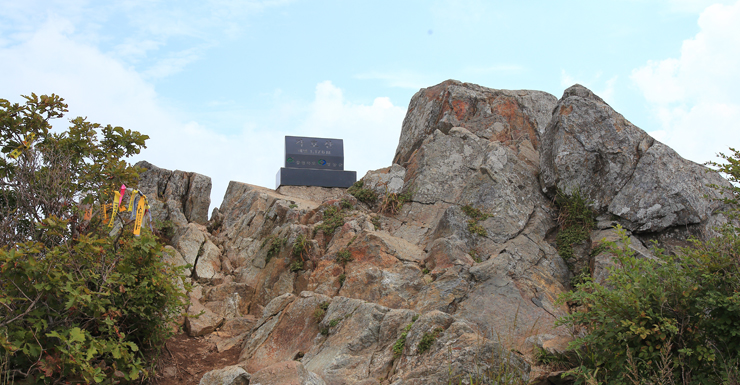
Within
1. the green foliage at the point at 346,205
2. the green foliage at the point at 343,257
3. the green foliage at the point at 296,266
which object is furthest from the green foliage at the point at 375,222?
the green foliage at the point at 296,266

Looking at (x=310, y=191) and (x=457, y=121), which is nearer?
(x=457, y=121)

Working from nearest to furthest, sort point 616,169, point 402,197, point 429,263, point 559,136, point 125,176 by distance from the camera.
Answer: point 125,176, point 429,263, point 616,169, point 559,136, point 402,197

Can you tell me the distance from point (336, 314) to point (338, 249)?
10.2 feet

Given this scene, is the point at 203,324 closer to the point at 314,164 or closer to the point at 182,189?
the point at 182,189

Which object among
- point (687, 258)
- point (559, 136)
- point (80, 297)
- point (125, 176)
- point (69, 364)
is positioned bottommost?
point (69, 364)

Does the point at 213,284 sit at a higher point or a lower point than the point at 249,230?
lower

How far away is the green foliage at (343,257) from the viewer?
11.4 m

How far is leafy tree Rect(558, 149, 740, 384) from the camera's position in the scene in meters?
4.93

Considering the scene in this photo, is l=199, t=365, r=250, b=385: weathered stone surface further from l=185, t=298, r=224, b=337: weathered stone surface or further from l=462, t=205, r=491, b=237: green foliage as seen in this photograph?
l=462, t=205, r=491, b=237: green foliage

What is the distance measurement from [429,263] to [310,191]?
1209cm

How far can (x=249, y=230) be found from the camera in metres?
17.2

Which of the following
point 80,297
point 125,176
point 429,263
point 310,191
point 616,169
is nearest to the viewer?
point 80,297

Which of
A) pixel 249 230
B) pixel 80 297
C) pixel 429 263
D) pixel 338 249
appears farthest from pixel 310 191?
pixel 80 297

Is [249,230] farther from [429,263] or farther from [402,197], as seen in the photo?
[429,263]
